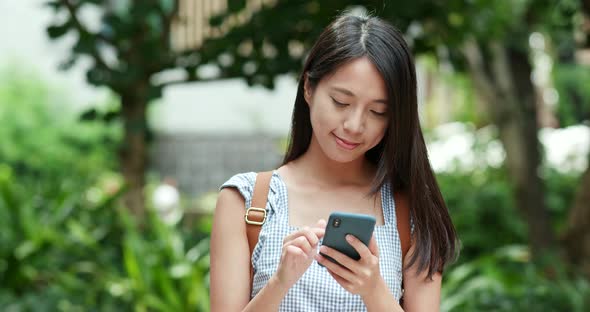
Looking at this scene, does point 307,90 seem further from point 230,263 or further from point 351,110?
point 230,263

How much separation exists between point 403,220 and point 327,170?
213 mm

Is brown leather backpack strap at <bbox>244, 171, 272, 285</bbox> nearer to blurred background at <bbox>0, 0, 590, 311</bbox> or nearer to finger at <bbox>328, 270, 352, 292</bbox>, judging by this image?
finger at <bbox>328, 270, 352, 292</bbox>

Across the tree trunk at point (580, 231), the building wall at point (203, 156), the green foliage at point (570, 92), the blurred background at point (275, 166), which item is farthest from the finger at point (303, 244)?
the building wall at point (203, 156)

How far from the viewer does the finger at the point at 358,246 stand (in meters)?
1.80

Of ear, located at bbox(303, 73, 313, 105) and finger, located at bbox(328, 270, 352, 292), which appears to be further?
ear, located at bbox(303, 73, 313, 105)

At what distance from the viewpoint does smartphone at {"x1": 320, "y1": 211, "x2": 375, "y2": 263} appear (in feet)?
5.82

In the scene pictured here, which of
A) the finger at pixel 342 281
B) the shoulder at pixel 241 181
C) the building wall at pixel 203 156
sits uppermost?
the shoulder at pixel 241 181

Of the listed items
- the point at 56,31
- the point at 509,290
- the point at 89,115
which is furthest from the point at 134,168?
Answer: the point at 509,290

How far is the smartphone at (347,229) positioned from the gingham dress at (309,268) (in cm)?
20

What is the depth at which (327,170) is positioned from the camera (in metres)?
2.18

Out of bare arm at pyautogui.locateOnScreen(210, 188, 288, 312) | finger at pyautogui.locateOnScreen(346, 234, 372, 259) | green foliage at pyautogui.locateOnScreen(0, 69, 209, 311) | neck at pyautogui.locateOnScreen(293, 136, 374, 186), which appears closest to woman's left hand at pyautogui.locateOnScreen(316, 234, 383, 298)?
finger at pyautogui.locateOnScreen(346, 234, 372, 259)

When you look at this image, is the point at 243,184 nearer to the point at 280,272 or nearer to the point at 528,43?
the point at 280,272

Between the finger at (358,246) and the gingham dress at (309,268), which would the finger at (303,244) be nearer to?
the finger at (358,246)

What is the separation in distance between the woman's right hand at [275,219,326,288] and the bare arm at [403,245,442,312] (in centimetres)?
32
